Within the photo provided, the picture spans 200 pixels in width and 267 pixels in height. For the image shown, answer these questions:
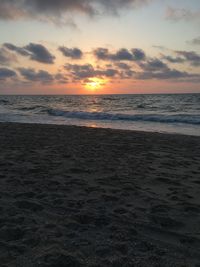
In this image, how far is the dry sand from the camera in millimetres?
3189

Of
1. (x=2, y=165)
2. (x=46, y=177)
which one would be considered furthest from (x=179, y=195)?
(x=2, y=165)

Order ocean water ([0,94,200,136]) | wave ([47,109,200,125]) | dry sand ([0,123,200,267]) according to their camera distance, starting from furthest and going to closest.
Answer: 1. wave ([47,109,200,125])
2. ocean water ([0,94,200,136])
3. dry sand ([0,123,200,267])

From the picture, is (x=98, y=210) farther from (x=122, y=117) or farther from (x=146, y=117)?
(x=122, y=117)

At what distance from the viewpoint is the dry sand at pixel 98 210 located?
3.19 meters

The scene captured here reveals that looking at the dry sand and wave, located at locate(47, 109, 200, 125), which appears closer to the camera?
the dry sand

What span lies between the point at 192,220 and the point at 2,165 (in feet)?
14.0

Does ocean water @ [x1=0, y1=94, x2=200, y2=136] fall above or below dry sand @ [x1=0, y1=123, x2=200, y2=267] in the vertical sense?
below

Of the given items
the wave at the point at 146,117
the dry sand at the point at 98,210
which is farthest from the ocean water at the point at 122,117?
the dry sand at the point at 98,210

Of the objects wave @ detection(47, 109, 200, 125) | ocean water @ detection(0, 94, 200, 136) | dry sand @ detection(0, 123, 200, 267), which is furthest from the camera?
wave @ detection(47, 109, 200, 125)

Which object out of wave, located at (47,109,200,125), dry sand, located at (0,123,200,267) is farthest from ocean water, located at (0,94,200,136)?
dry sand, located at (0,123,200,267)

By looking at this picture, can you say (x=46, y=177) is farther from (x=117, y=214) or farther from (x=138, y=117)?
(x=138, y=117)

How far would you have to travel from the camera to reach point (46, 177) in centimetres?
603

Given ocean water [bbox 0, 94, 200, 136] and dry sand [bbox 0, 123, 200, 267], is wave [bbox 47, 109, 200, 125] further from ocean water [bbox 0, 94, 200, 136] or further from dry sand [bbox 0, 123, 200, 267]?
dry sand [bbox 0, 123, 200, 267]

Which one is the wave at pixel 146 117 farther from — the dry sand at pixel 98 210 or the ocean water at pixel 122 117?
the dry sand at pixel 98 210
